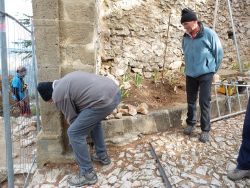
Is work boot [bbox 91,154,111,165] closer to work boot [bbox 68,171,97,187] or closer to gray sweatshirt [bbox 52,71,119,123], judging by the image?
work boot [bbox 68,171,97,187]

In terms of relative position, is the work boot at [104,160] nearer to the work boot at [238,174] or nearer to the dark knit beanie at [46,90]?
the dark knit beanie at [46,90]

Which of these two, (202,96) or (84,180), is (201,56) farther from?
(84,180)

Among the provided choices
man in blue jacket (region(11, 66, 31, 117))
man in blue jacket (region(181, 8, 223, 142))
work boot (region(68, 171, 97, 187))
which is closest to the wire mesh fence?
man in blue jacket (region(11, 66, 31, 117))

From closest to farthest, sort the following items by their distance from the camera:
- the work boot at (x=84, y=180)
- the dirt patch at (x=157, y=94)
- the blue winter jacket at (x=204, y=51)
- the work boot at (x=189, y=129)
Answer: the work boot at (x=84, y=180) < the blue winter jacket at (x=204, y=51) < the work boot at (x=189, y=129) < the dirt patch at (x=157, y=94)

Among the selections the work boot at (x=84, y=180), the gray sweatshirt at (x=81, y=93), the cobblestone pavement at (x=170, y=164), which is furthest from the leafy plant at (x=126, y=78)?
the work boot at (x=84, y=180)

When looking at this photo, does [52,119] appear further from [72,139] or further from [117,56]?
[117,56]

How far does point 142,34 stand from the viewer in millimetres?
5922

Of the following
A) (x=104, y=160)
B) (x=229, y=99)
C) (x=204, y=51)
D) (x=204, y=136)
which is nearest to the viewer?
(x=104, y=160)

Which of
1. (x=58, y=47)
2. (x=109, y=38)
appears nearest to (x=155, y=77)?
(x=109, y=38)

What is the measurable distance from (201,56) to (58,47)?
187 centimetres

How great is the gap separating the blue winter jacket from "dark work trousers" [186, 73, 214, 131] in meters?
0.11

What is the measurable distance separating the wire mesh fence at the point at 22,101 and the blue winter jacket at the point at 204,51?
220 centimetres

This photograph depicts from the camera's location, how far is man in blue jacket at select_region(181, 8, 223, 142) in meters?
3.77

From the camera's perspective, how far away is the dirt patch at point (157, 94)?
499cm
